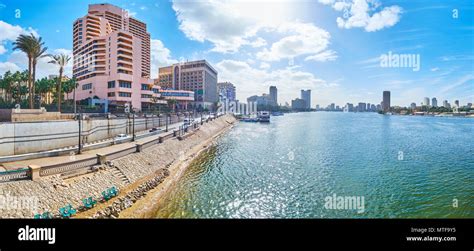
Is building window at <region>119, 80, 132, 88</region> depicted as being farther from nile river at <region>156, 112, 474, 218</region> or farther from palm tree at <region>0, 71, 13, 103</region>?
nile river at <region>156, 112, 474, 218</region>

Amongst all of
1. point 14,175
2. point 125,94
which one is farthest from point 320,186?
point 125,94

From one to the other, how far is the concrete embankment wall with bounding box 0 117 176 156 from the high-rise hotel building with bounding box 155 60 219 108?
319 feet

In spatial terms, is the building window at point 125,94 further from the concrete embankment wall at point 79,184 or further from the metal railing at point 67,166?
the metal railing at point 67,166

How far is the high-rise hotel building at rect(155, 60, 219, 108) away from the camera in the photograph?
432 ft

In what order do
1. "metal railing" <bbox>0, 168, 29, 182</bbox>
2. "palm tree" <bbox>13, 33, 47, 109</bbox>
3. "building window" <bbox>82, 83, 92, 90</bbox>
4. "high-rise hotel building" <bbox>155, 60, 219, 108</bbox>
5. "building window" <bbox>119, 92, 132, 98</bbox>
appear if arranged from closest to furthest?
"metal railing" <bbox>0, 168, 29, 182</bbox>
"palm tree" <bbox>13, 33, 47, 109</bbox>
"building window" <bbox>119, 92, 132, 98</bbox>
"building window" <bbox>82, 83, 92, 90</bbox>
"high-rise hotel building" <bbox>155, 60, 219, 108</bbox>

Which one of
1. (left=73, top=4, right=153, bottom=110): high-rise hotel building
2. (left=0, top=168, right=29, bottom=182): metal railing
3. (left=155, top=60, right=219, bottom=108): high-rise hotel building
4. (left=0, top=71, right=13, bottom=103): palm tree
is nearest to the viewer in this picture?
(left=0, top=168, right=29, bottom=182): metal railing

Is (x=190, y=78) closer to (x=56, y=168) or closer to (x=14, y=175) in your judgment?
(x=56, y=168)

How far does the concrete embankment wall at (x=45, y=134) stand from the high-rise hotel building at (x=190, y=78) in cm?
9735

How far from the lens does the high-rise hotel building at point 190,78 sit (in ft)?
432

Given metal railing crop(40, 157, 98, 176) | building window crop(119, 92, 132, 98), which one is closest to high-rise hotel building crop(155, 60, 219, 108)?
building window crop(119, 92, 132, 98)

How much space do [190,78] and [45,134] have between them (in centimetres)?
11657
